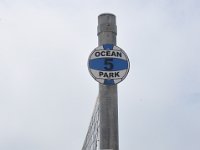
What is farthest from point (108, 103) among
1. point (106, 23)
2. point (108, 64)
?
point (106, 23)

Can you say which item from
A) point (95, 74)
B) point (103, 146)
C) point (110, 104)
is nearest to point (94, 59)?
point (95, 74)

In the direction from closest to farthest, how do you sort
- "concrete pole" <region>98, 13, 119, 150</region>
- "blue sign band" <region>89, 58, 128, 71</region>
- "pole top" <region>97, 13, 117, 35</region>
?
"concrete pole" <region>98, 13, 119, 150</region> < "pole top" <region>97, 13, 117, 35</region> < "blue sign band" <region>89, 58, 128, 71</region>

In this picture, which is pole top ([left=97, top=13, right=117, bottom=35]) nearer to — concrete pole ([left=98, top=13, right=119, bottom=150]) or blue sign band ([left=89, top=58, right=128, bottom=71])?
concrete pole ([left=98, top=13, right=119, bottom=150])

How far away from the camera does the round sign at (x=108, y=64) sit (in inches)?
255

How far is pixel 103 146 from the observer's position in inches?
245

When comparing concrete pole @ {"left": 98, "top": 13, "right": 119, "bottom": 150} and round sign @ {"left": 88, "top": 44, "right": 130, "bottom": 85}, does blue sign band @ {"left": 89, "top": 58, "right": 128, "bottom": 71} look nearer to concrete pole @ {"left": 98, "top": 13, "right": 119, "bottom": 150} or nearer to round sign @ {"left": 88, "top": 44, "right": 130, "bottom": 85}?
round sign @ {"left": 88, "top": 44, "right": 130, "bottom": 85}

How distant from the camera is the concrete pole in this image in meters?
6.21

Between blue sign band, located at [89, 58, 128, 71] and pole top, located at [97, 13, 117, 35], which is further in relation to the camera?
blue sign band, located at [89, 58, 128, 71]

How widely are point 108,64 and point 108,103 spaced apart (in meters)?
0.52

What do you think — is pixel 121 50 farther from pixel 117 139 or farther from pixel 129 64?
pixel 117 139

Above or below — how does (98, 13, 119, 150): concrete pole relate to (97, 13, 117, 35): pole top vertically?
below

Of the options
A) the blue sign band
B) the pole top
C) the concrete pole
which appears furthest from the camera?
the blue sign band

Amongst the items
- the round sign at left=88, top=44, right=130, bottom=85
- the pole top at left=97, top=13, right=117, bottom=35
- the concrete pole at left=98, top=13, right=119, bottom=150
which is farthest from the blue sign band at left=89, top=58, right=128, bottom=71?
the pole top at left=97, top=13, right=117, bottom=35

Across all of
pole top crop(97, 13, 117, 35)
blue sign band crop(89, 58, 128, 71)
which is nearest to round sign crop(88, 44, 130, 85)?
blue sign band crop(89, 58, 128, 71)
